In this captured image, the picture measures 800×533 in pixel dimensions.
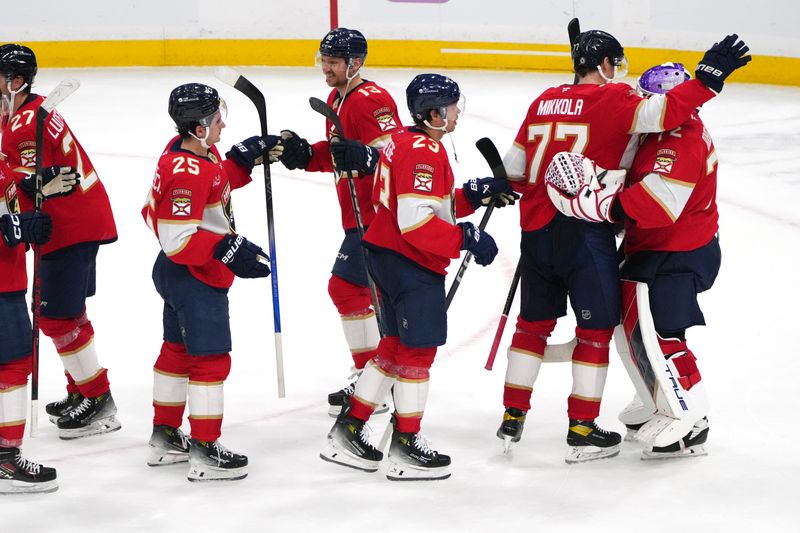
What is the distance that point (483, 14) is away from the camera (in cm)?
1142

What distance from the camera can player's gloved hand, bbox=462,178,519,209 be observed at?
3893mm

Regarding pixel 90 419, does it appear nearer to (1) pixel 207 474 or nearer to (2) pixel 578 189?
(1) pixel 207 474

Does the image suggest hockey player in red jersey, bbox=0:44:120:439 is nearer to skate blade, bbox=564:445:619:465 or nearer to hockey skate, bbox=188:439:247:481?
hockey skate, bbox=188:439:247:481

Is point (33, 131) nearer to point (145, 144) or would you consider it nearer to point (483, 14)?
point (145, 144)

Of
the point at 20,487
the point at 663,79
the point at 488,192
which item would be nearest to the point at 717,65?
the point at 663,79

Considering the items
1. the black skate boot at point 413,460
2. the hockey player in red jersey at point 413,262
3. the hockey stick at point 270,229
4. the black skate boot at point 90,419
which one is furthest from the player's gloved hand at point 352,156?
the black skate boot at point 90,419

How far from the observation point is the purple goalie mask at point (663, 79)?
382 centimetres

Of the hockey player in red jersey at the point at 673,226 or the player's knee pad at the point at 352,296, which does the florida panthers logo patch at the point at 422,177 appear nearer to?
the hockey player in red jersey at the point at 673,226

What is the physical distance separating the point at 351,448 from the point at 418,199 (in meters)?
0.87

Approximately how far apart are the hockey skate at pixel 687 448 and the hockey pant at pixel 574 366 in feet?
0.74

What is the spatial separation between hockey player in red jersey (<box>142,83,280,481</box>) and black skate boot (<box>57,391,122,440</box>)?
0.39m

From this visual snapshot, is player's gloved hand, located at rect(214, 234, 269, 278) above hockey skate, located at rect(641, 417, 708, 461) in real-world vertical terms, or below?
above

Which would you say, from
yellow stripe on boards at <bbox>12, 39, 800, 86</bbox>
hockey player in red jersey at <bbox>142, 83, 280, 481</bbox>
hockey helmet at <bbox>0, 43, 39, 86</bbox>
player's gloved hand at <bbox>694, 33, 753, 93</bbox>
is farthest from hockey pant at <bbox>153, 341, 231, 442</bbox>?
yellow stripe on boards at <bbox>12, 39, 800, 86</bbox>

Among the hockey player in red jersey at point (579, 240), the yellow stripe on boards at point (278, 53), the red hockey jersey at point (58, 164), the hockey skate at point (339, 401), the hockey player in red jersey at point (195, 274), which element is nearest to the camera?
the hockey player in red jersey at point (195, 274)
